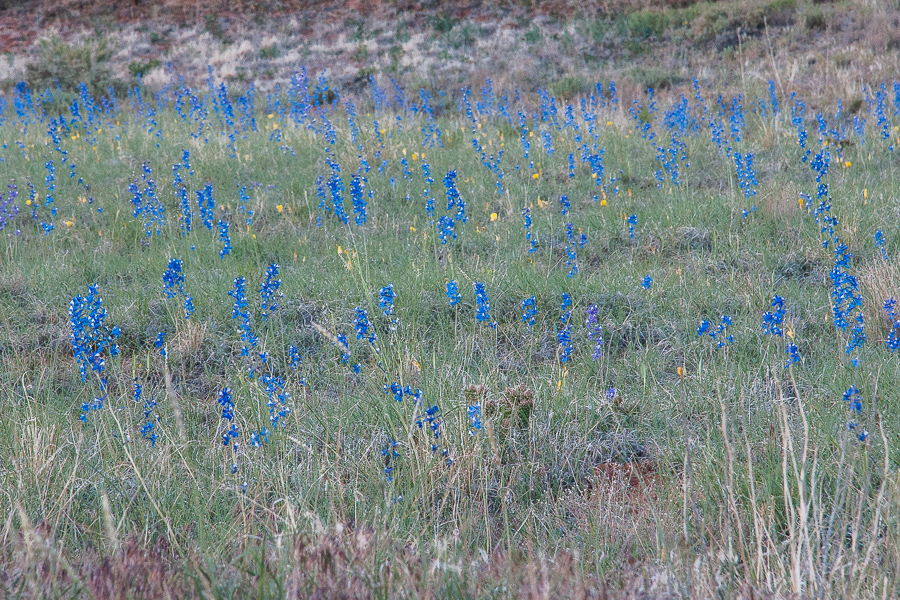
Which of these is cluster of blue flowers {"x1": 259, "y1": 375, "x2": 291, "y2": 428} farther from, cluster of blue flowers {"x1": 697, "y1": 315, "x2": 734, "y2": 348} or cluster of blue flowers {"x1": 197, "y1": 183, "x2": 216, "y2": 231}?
cluster of blue flowers {"x1": 197, "y1": 183, "x2": 216, "y2": 231}

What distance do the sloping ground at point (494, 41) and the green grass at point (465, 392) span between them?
5.33 metres

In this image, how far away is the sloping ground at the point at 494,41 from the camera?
1227 cm

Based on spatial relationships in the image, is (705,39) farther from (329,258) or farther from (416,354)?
(416,354)

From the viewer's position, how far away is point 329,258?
17.3 ft

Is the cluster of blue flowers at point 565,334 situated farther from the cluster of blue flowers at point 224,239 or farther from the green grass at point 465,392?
the cluster of blue flowers at point 224,239

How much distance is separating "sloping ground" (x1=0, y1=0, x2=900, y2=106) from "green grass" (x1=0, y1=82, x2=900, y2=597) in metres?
5.33

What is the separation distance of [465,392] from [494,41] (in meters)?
15.4

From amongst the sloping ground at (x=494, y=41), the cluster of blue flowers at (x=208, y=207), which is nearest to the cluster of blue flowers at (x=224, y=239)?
the cluster of blue flowers at (x=208, y=207)

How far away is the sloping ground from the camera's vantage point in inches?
483

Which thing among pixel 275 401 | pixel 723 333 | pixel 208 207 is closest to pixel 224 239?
pixel 208 207

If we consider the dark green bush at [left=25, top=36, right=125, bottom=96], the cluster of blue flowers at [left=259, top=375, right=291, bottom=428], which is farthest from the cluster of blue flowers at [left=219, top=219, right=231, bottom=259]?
the dark green bush at [left=25, top=36, right=125, bottom=96]

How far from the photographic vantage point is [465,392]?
10.3 ft

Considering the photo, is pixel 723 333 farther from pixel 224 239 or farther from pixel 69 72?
pixel 69 72

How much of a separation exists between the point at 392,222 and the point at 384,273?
4.52 feet
